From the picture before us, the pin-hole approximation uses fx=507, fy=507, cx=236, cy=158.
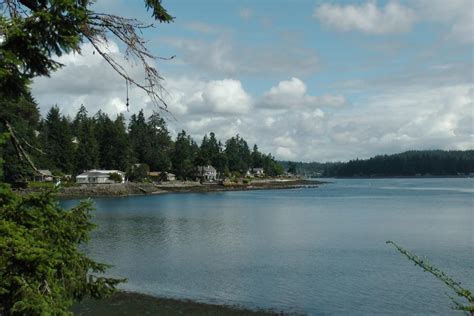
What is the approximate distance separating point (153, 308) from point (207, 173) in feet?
433

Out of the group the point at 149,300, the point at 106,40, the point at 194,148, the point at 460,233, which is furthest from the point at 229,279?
the point at 194,148

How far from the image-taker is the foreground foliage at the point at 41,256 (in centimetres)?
478

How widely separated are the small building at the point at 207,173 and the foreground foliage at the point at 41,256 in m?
141

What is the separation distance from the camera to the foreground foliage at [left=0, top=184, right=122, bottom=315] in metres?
4.78

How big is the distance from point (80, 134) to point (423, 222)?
88065mm

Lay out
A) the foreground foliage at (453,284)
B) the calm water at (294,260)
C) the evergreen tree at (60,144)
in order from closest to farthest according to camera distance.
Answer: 1. the foreground foliage at (453,284)
2. the calm water at (294,260)
3. the evergreen tree at (60,144)

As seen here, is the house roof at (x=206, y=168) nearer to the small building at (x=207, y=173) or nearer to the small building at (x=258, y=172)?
the small building at (x=207, y=173)

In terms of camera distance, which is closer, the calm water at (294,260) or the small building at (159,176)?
the calm water at (294,260)

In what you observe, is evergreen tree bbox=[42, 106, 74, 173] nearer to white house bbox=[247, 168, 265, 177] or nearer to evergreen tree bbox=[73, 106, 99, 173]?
evergreen tree bbox=[73, 106, 99, 173]

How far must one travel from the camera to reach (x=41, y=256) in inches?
189

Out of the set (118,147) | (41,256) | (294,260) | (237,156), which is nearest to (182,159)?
(118,147)

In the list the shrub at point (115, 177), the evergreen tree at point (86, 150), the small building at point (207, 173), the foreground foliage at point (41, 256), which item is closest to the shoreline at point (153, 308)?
the foreground foliage at point (41, 256)

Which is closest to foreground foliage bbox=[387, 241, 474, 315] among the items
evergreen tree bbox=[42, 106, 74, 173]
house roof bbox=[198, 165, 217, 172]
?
evergreen tree bbox=[42, 106, 74, 173]

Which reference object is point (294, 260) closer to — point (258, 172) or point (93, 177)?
point (93, 177)
